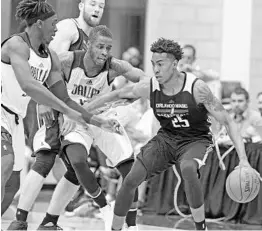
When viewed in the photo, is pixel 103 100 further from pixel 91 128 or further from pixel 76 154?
pixel 91 128

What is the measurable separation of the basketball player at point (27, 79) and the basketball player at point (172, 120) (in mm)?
594

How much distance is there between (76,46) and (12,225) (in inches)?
65.5

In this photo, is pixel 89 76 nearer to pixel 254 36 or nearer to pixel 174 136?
Result: pixel 174 136

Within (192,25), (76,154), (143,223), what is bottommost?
(143,223)

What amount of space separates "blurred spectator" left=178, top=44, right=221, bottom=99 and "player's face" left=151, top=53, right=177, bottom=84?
304 centimetres

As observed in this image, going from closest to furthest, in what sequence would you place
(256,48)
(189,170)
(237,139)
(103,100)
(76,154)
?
(189,170), (237,139), (103,100), (76,154), (256,48)

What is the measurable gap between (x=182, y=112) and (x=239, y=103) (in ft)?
9.24

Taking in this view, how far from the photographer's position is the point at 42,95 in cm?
530

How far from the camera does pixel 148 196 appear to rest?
9273 mm

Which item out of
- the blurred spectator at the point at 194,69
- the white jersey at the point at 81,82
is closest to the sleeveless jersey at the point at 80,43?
the white jersey at the point at 81,82

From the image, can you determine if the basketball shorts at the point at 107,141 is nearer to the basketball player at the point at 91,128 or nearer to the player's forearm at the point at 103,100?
the basketball player at the point at 91,128

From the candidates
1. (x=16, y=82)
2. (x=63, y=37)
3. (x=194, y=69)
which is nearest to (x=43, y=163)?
(x=63, y=37)

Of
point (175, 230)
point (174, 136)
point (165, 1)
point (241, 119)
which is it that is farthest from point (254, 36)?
point (174, 136)

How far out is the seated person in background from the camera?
28.8 ft
